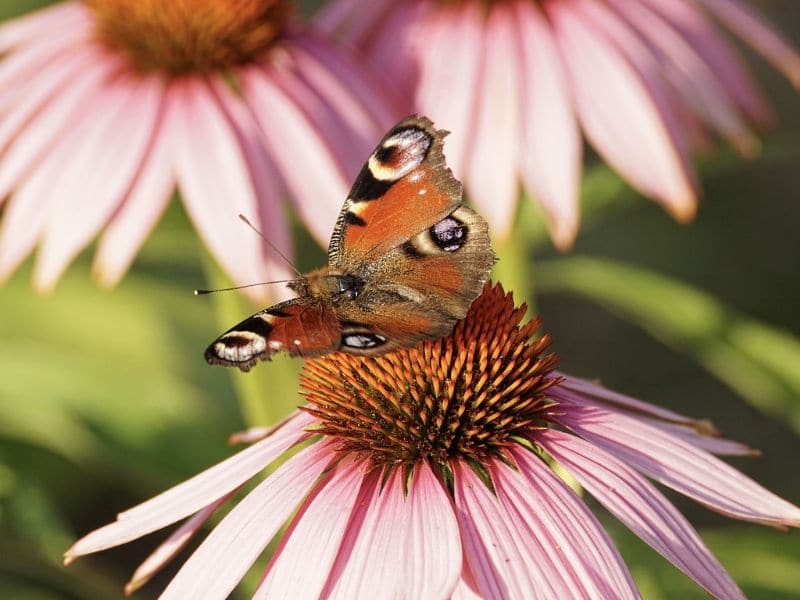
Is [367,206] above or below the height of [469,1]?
below

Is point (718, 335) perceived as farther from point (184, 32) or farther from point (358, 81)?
point (184, 32)

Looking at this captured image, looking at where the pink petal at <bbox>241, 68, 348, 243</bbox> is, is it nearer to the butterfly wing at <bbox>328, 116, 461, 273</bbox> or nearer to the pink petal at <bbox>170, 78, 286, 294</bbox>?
the pink petal at <bbox>170, 78, 286, 294</bbox>

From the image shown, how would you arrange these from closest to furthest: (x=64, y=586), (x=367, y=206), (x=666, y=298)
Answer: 1. (x=367, y=206)
2. (x=64, y=586)
3. (x=666, y=298)

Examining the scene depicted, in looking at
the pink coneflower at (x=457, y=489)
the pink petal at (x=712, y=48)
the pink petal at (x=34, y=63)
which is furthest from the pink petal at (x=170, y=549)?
the pink petal at (x=712, y=48)

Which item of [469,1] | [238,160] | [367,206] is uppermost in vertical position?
[469,1]

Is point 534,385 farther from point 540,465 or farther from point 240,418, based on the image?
point 240,418

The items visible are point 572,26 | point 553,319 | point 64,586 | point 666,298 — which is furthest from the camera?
point 553,319

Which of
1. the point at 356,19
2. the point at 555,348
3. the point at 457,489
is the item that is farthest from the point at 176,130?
the point at 555,348

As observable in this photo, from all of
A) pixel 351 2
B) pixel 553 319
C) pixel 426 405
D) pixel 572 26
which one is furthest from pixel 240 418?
pixel 553 319
